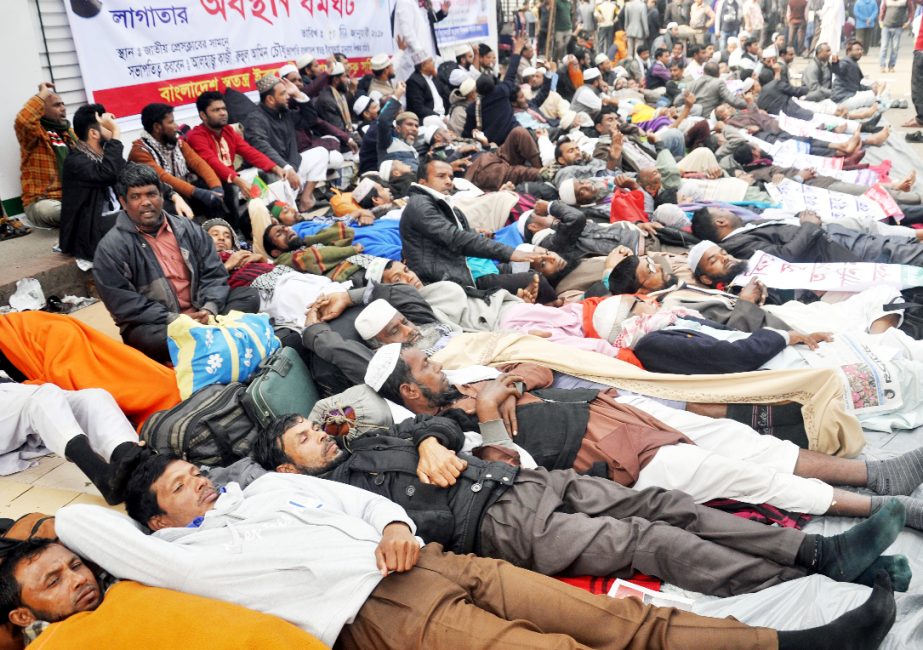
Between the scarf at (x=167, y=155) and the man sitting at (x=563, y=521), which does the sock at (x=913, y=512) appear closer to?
the man sitting at (x=563, y=521)

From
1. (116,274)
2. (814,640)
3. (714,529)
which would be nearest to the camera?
(814,640)

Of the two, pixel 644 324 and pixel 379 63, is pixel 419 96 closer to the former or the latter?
pixel 379 63

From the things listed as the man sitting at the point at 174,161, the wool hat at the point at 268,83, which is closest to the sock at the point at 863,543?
the man sitting at the point at 174,161

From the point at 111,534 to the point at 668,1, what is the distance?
22.2 metres

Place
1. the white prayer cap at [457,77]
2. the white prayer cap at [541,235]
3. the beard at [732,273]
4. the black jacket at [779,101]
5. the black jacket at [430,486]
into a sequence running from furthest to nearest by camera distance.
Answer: the white prayer cap at [457,77] < the black jacket at [779,101] < the white prayer cap at [541,235] < the beard at [732,273] < the black jacket at [430,486]

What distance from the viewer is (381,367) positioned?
3.08m

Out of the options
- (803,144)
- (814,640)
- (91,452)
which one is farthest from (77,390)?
(803,144)

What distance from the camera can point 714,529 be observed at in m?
2.42

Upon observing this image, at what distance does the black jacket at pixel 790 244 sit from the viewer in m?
4.84

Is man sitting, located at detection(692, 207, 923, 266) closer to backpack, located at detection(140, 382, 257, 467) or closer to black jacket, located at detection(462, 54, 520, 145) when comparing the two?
backpack, located at detection(140, 382, 257, 467)

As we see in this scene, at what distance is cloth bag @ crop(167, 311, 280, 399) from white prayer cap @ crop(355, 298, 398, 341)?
529 millimetres

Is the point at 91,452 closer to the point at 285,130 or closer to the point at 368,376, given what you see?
the point at 368,376

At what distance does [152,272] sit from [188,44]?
13.6 feet

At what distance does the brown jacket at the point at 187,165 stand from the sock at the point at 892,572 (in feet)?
16.8
